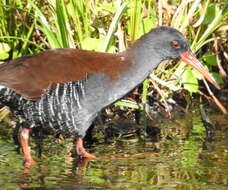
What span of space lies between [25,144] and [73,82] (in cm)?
70

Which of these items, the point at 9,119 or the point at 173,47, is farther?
the point at 9,119

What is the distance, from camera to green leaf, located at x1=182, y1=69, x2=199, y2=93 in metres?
6.50

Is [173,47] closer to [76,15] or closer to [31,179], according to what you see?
[76,15]

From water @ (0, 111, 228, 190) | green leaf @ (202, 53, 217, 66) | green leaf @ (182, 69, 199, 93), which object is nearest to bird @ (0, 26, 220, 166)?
water @ (0, 111, 228, 190)

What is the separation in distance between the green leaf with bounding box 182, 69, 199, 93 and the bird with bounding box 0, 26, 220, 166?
78 centimetres

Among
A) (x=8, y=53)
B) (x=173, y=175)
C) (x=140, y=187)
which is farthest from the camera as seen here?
(x=8, y=53)

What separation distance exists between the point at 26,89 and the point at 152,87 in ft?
5.34

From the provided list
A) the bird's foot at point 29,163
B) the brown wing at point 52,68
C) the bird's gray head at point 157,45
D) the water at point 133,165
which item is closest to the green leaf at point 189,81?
the water at point 133,165

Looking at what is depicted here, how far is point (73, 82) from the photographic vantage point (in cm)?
544

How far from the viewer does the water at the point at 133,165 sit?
15.8ft

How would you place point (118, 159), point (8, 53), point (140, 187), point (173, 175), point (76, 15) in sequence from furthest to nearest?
point (8, 53) < point (76, 15) < point (118, 159) < point (173, 175) < point (140, 187)

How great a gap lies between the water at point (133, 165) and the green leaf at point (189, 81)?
42cm

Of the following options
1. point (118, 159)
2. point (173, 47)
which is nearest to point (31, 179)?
point (118, 159)

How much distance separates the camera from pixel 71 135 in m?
5.63
